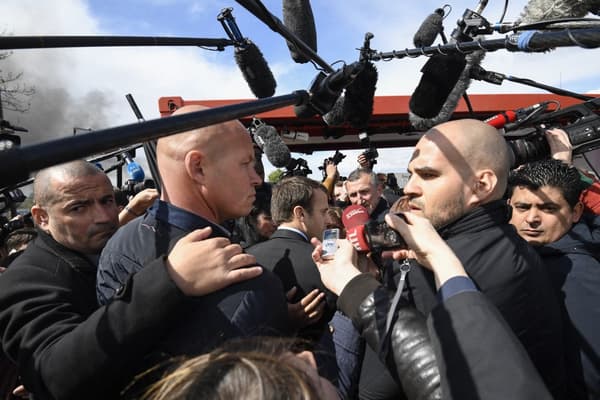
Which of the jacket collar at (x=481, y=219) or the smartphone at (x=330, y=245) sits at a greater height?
the smartphone at (x=330, y=245)

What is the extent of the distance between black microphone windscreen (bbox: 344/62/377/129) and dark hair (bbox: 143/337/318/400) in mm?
1017

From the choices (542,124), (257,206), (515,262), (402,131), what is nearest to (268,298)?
(515,262)

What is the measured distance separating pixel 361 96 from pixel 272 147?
4.87ft

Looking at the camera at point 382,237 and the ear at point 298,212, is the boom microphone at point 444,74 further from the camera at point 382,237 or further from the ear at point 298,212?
the ear at point 298,212

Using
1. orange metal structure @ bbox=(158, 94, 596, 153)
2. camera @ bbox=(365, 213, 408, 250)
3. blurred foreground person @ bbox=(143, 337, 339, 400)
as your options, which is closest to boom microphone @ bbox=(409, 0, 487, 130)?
camera @ bbox=(365, 213, 408, 250)

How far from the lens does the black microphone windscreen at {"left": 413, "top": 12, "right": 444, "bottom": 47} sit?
1589mm

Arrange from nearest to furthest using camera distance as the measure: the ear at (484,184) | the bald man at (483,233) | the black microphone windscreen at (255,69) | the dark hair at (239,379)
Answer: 1. the dark hair at (239,379)
2. the bald man at (483,233)
3. the ear at (484,184)
4. the black microphone windscreen at (255,69)

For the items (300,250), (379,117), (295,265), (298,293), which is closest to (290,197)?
(300,250)

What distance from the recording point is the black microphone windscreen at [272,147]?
2885 millimetres

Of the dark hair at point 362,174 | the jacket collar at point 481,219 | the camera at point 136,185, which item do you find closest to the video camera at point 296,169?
the dark hair at point 362,174

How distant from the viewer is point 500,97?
763 centimetres

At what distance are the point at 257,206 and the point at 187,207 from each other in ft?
7.07

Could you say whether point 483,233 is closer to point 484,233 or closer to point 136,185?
point 484,233

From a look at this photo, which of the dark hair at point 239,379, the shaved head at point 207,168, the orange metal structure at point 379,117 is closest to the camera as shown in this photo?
the dark hair at point 239,379
